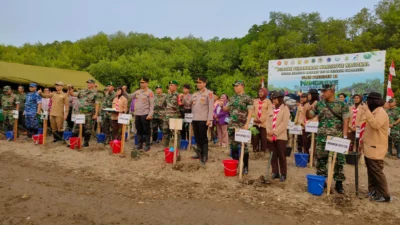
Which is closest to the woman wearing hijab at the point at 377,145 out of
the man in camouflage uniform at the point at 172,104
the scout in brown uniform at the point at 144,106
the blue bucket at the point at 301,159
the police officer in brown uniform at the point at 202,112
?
the blue bucket at the point at 301,159

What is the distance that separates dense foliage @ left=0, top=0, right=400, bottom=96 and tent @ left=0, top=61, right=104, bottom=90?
19.0 ft

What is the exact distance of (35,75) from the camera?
1489 centimetres

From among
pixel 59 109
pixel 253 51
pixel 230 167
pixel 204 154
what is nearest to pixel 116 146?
pixel 204 154

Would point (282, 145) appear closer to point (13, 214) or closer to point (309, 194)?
point (309, 194)

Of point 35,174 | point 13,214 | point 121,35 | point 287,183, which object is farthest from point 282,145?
point 121,35

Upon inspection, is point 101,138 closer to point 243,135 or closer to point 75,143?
point 75,143

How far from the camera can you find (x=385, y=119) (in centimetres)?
484

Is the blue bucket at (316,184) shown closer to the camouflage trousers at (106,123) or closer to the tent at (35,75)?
the camouflage trousers at (106,123)

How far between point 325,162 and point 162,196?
3.00 meters

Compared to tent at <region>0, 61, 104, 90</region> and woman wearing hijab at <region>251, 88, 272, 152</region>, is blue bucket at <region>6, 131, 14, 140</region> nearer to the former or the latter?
tent at <region>0, 61, 104, 90</region>

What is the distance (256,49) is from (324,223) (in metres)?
22.8

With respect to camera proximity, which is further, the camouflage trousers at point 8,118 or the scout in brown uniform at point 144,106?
the camouflage trousers at point 8,118

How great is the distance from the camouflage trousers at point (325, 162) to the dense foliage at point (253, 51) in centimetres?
1307

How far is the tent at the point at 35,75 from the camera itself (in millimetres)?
13571
